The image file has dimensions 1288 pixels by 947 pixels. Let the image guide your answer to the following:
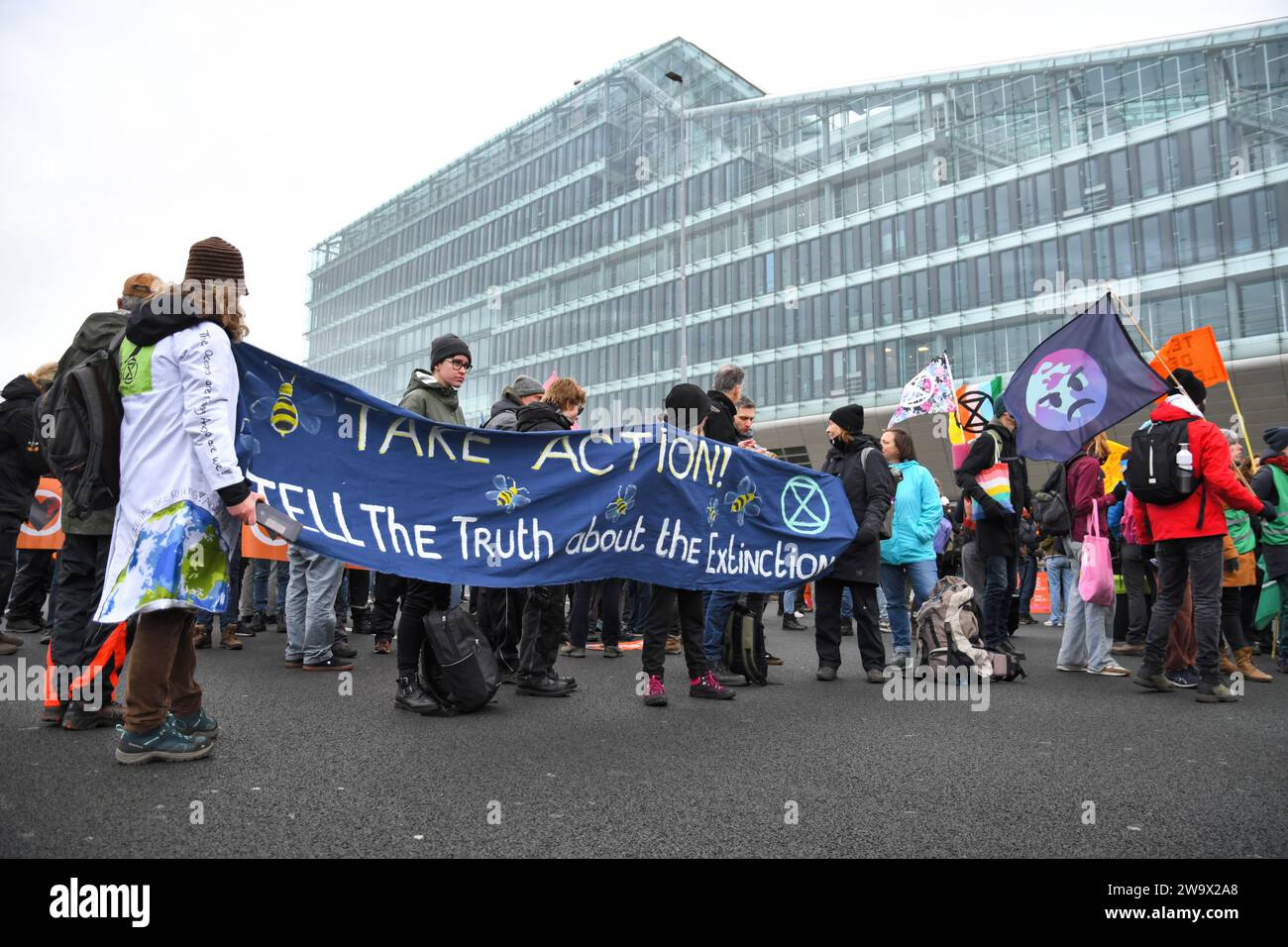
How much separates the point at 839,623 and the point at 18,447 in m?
5.98

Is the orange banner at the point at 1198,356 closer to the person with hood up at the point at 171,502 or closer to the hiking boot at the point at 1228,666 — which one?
the hiking boot at the point at 1228,666

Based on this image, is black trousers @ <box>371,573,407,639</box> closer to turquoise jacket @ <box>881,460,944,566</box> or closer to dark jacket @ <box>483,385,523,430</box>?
dark jacket @ <box>483,385,523,430</box>

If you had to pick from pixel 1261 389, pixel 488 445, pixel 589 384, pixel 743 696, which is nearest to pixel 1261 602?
pixel 743 696

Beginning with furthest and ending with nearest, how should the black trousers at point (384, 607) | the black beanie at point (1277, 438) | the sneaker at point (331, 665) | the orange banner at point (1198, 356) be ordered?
the orange banner at point (1198, 356) → the black beanie at point (1277, 438) → the black trousers at point (384, 607) → the sneaker at point (331, 665)

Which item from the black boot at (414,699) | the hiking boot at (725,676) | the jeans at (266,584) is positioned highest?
the jeans at (266,584)

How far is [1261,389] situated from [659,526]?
37.1m

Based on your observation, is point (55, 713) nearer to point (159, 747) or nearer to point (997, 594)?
point (159, 747)

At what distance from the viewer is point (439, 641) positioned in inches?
183

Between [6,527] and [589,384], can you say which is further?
[589,384]

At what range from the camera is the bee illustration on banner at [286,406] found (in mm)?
4109

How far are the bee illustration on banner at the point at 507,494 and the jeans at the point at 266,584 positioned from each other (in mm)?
5249

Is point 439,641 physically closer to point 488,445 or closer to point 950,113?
point 488,445

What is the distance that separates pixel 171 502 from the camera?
11.5ft

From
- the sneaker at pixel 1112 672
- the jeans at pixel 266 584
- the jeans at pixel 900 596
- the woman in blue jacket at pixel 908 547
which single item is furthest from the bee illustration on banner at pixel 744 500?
the jeans at pixel 266 584
